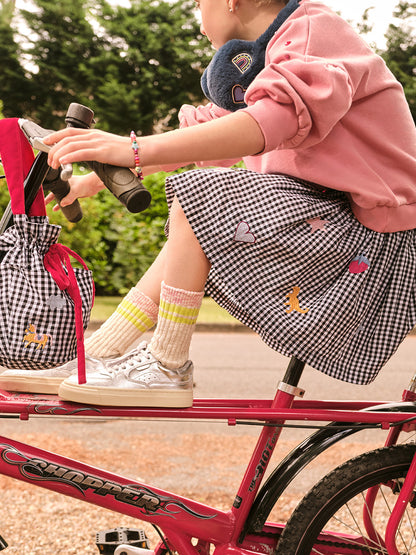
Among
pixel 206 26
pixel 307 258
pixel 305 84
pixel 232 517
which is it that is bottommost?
pixel 232 517

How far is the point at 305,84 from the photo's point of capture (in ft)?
4.99

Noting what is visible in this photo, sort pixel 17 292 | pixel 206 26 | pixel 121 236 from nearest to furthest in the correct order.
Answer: pixel 17 292
pixel 206 26
pixel 121 236

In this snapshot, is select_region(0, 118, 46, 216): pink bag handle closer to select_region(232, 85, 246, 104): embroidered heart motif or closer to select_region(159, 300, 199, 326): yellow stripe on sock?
select_region(159, 300, 199, 326): yellow stripe on sock

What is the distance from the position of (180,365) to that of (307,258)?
14.8 inches

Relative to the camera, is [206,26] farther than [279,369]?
No

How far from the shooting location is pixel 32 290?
1526mm

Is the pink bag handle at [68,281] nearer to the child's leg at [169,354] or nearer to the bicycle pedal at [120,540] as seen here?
the child's leg at [169,354]

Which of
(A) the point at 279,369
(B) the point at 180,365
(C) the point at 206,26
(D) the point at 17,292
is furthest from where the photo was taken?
(A) the point at 279,369

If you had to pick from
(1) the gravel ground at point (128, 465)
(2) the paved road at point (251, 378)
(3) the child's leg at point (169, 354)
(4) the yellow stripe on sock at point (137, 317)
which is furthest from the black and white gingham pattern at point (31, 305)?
(2) the paved road at point (251, 378)

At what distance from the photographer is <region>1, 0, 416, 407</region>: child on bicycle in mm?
1532

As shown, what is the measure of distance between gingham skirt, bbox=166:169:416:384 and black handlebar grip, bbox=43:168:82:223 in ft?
1.13

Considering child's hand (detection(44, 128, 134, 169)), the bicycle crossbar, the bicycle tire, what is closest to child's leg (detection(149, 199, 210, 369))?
the bicycle crossbar

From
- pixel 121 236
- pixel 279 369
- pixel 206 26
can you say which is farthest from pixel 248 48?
pixel 121 236

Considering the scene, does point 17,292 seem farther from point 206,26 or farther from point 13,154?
point 206,26
